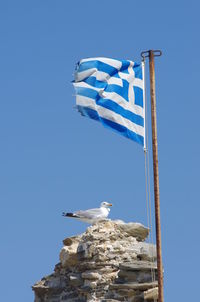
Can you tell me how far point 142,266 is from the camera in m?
48.2

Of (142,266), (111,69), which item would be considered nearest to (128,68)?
(111,69)

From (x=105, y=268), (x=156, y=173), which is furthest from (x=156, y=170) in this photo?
(x=105, y=268)

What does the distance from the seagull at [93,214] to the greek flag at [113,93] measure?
5.56 metres

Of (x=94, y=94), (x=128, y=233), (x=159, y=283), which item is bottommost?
(x=159, y=283)

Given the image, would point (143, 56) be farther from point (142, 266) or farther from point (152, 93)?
point (142, 266)

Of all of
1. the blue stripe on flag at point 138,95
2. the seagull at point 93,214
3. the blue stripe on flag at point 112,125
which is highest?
the blue stripe on flag at point 138,95

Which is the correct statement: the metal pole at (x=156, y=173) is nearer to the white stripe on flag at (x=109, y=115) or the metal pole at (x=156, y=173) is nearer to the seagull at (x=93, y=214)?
the white stripe on flag at (x=109, y=115)

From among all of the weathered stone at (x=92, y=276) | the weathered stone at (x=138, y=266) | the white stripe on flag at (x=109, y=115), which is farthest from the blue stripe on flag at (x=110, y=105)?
the weathered stone at (x=92, y=276)

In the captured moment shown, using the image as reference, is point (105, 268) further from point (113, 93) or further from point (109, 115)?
point (113, 93)

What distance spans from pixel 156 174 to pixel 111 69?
4.42 meters

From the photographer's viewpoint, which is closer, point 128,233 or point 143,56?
point 143,56

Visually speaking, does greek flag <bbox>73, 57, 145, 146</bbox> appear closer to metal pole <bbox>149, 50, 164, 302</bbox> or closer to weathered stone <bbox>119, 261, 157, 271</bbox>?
metal pole <bbox>149, 50, 164, 302</bbox>

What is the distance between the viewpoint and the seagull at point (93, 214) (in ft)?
166

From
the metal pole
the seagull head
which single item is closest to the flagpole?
the metal pole
